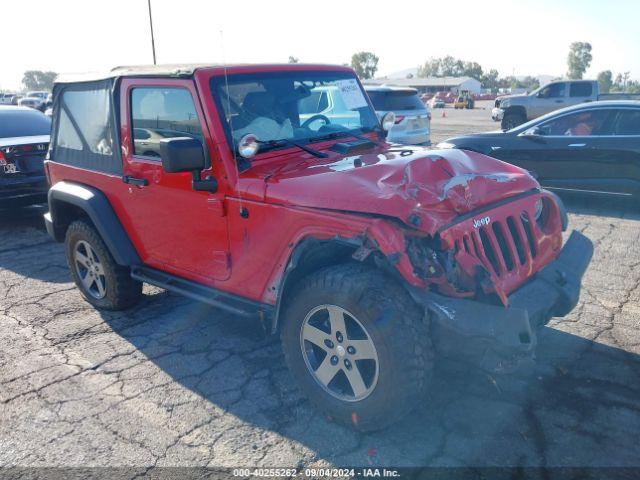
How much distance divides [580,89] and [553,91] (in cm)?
85

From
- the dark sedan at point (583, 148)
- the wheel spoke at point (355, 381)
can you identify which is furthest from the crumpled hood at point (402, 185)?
the dark sedan at point (583, 148)

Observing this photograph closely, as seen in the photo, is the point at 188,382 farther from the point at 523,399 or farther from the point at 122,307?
the point at 523,399

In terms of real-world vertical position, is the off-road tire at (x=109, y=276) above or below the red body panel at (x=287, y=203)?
below

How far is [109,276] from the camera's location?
457cm

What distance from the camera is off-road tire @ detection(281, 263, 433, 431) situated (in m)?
2.74

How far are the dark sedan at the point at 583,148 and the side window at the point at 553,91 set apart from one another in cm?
1211

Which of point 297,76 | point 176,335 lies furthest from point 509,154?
point 176,335

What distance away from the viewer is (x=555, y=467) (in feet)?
9.05

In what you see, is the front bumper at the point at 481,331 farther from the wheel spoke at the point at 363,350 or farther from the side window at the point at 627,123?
the side window at the point at 627,123

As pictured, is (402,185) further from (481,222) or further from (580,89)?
(580,89)

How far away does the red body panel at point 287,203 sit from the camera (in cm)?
290

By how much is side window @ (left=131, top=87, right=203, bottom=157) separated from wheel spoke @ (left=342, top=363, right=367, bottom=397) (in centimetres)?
171

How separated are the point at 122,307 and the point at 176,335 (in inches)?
26.3

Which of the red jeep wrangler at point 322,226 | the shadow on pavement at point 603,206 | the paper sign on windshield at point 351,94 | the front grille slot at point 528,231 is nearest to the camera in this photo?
the red jeep wrangler at point 322,226
